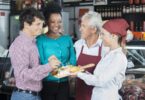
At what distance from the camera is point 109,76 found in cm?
271

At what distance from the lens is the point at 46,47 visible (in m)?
3.09

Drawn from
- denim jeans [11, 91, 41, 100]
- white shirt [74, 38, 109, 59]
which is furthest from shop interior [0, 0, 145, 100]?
denim jeans [11, 91, 41, 100]

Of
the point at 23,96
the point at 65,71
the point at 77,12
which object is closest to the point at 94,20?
the point at 65,71

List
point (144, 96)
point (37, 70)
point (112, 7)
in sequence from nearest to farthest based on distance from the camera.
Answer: point (37, 70)
point (144, 96)
point (112, 7)

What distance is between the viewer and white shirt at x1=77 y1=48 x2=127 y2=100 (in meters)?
2.71

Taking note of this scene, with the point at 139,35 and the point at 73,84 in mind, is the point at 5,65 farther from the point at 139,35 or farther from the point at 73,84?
the point at 139,35

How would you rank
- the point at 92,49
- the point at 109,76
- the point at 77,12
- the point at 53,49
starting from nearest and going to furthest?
1. the point at 109,76
2. the point at 53,49
3. the point at 92,49
4. the point at 77,12

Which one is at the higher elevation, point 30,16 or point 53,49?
point 30,16

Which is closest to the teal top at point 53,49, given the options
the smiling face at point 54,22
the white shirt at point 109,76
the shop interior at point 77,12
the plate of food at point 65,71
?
the smiling face at point 54,22

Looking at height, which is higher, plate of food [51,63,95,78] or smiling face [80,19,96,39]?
smiling face [80,19,96,39]

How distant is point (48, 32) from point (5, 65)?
157cm

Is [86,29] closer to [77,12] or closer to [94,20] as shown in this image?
[94,20]

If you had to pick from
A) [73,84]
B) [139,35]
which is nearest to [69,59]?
[73,84]

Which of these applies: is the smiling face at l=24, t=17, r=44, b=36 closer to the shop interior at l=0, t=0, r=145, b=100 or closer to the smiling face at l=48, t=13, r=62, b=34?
the smiling face at l=48, t=13, r=62, b=34
